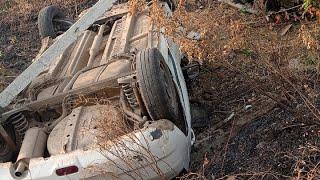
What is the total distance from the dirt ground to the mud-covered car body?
333 mm

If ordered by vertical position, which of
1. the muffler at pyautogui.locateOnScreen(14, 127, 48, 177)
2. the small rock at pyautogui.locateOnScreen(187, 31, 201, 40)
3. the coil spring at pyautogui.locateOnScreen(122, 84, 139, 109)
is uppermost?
the coil spring at pyautogui.locateOnScreen(122, 84, 139, 109)

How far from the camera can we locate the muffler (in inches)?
159

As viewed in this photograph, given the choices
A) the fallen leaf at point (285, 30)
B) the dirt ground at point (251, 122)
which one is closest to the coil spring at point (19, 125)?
the dirt ground at point (251, 122)

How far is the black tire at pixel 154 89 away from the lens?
4.18 m

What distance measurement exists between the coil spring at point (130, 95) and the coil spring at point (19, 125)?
37.8 inches

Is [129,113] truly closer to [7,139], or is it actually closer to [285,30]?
[7,139]

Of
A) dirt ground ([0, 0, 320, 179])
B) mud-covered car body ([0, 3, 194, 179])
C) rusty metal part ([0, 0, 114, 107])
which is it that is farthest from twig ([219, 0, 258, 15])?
rusty metal part ([0, 0, 114, 107])

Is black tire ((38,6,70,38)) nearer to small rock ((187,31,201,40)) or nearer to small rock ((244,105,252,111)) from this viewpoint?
small rock ((187,31,201,40))

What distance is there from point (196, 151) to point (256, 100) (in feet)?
2.73

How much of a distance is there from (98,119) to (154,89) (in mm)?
530

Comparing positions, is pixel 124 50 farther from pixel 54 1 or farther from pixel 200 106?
pixel 54 1

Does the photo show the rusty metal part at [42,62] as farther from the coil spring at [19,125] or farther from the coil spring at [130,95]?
the coil spring at [130,95]

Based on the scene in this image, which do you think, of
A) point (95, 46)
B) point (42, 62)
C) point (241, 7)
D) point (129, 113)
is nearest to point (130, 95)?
point (129, 113)

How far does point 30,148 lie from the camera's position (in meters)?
4.33
